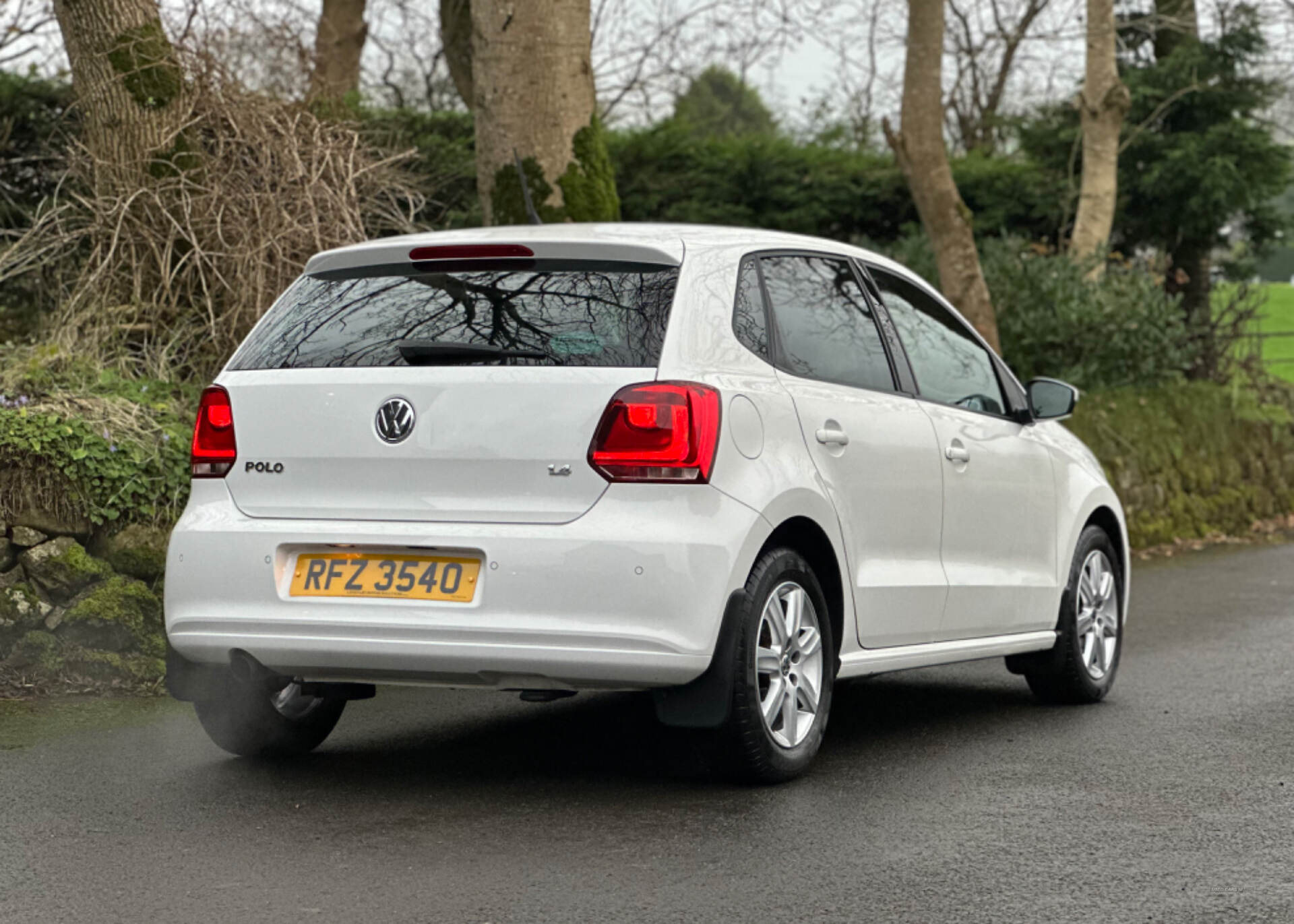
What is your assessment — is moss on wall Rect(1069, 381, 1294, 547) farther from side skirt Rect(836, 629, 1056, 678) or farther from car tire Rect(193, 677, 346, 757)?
car tire Rect(193, 677, 346, 757)

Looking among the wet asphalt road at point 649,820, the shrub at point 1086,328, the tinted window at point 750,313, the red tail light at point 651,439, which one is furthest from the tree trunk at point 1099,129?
the red tail light at point 651,439

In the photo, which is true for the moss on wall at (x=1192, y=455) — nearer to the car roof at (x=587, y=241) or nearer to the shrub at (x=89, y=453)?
the shrub at (x=89, y=453)

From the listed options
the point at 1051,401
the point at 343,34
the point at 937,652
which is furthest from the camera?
the point at 343,34

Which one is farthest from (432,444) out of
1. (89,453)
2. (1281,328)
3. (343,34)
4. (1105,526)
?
(1281,328)

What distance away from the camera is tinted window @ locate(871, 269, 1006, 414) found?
6.73m

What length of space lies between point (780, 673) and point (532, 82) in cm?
546

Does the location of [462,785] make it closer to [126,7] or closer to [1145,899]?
[1145,899]

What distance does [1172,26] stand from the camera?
1931cm

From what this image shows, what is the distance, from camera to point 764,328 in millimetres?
5754

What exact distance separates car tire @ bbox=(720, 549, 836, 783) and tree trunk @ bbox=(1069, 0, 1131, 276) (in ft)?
38.9

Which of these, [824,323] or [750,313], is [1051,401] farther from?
[750,313]

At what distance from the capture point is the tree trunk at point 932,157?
15.3 meters

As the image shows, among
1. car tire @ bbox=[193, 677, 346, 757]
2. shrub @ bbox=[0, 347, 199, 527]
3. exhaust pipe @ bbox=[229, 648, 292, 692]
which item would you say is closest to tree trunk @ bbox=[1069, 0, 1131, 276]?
shrub @ bbox=[0, 347, 199, 527]

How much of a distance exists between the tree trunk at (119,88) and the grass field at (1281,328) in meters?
21.0
